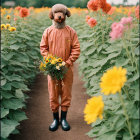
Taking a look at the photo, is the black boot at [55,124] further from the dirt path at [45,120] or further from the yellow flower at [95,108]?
the yellow flower at [95,108]

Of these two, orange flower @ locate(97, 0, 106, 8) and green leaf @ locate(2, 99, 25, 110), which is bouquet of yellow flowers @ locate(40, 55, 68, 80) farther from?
orange flower @ locate(97, 0, 106, 8)

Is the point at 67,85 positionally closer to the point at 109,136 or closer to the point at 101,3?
the point at 101,3

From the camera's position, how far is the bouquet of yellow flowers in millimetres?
3143

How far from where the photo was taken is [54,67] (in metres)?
3.18

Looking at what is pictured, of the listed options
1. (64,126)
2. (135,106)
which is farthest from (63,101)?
(135,106)

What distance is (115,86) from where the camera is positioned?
57.2 inches

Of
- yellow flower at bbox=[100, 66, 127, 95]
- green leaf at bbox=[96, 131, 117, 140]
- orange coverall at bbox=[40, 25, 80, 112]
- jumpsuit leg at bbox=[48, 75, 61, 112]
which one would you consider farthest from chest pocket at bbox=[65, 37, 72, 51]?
yellow flower at bbox=[100, 66, 127, 95]

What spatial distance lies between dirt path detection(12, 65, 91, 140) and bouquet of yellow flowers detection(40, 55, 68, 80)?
921mm

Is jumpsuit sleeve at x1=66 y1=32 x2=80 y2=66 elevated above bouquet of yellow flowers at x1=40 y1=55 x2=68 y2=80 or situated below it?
above

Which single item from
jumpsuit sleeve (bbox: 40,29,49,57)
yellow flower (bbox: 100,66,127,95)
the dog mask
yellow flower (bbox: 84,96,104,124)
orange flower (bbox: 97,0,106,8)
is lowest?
yellow flower (bbox: 84,96,104,124)

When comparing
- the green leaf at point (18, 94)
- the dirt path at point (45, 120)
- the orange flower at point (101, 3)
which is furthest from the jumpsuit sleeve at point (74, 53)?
the dirt path at point (45, 120)

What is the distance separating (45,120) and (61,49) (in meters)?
1.39

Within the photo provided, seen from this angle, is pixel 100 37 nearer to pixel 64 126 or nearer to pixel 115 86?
pixel 64 126

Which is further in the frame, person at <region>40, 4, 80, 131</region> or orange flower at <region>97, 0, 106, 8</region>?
person at <region>40, 4, 80, 131</region>
